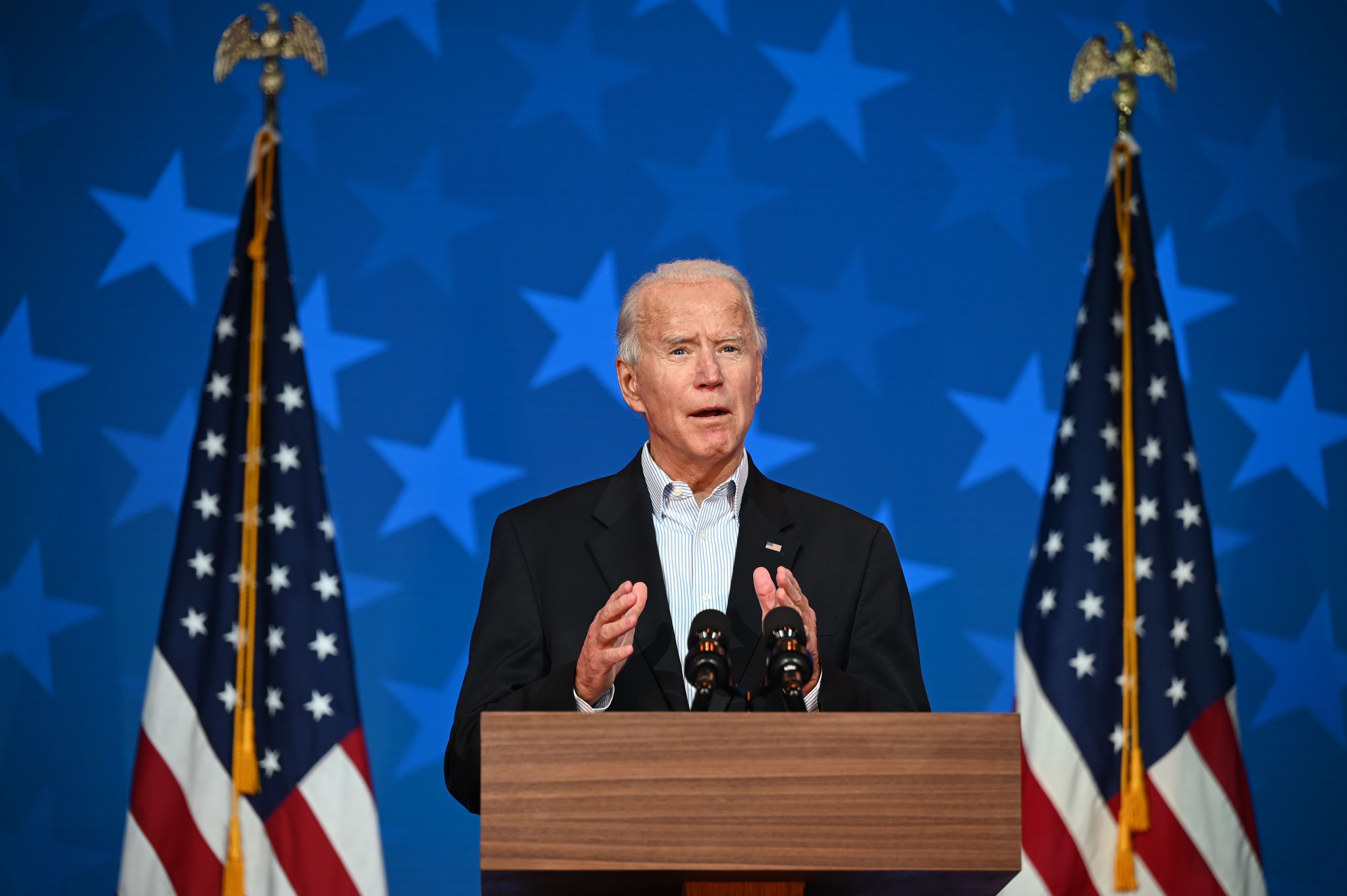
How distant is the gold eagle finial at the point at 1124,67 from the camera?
12.5ft

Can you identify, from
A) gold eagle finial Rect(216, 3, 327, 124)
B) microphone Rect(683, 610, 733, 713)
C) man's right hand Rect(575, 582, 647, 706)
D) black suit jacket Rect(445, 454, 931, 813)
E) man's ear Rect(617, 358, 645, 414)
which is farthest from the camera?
gold eagle finial Rect(216, 3, 327, 124)

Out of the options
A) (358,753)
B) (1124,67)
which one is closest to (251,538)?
(358,753)

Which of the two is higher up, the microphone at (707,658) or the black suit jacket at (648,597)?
the black suit jacket at (648,597)

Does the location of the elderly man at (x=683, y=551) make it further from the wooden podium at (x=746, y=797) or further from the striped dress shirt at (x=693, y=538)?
the wooden podium at (x=746, y=797)

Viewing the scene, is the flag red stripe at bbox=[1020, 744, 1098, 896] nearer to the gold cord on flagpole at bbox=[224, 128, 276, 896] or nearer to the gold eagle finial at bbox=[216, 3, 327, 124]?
the gold cord on flagpole at bbox=[224, 128, 276, 896]

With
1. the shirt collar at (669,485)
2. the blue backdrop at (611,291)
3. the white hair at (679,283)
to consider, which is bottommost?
the shirt collar at (669,485)

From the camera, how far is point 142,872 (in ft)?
10.9

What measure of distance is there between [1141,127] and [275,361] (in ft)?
9.08

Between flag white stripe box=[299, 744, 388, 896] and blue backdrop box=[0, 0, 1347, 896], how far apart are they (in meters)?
0.51

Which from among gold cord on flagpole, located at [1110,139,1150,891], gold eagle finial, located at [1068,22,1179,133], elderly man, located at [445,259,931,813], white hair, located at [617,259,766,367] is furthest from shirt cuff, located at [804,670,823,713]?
gold eagle finial, located at [1068,22,1179,133]

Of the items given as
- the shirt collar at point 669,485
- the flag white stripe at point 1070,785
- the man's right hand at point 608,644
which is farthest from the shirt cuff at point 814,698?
the flag white stripe at point 1070,785

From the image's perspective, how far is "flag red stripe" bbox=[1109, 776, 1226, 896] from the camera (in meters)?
3.44

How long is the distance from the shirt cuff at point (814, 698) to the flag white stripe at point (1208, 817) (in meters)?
1.85

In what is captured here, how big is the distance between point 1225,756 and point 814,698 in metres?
2.01
